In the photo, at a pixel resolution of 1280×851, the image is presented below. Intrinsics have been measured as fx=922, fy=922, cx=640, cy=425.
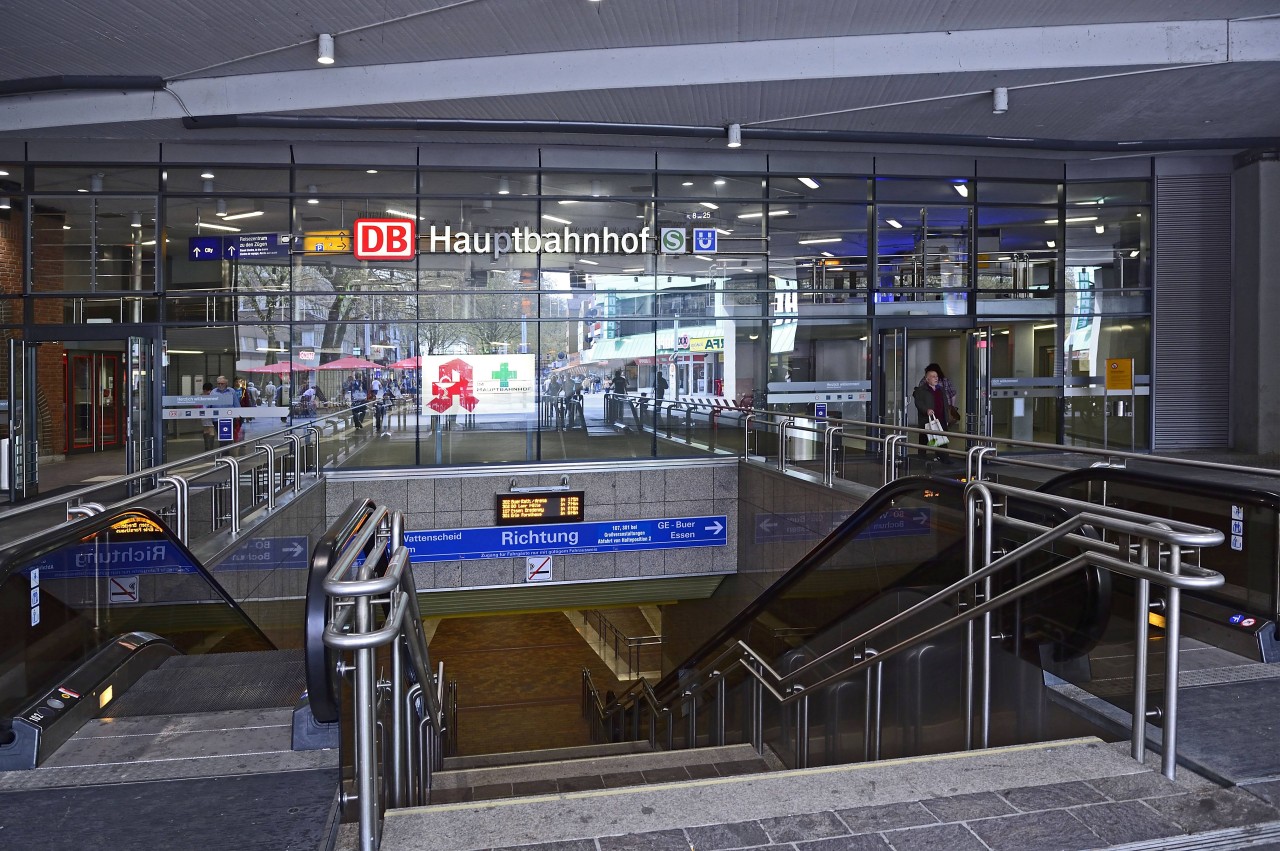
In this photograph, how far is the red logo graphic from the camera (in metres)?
14.1

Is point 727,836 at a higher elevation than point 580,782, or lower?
higher

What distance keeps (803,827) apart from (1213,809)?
4.01 ft

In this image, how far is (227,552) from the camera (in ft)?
24.9

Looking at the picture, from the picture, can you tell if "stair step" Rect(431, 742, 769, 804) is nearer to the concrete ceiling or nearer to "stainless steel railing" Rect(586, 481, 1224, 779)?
"stainless steel railing" Rect(586, 481, 1224, 779)

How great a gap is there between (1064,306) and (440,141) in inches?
416

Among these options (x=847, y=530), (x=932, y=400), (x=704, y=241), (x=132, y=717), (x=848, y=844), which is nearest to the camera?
(x=848, y=844)

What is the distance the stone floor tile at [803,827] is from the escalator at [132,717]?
1.31 metres

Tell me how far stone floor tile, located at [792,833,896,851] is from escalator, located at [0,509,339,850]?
4.58 ft

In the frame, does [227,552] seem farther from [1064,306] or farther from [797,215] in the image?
[1064,306]

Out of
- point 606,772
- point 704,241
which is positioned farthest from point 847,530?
point 704,241

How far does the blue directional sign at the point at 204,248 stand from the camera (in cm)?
1349

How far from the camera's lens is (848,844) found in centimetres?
259

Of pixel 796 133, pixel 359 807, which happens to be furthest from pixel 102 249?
pixel 359 807

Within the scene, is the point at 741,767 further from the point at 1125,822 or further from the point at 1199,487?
the point at 1125,822
